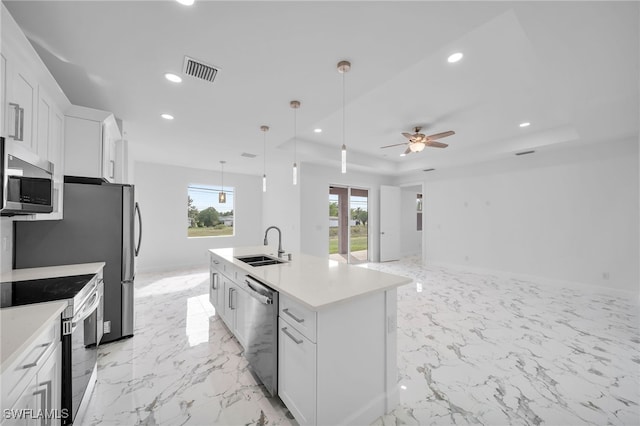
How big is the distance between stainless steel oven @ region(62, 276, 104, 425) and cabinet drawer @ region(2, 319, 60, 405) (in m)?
0.12

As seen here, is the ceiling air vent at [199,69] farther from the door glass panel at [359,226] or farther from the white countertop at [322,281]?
the door glass panel at [359,226]

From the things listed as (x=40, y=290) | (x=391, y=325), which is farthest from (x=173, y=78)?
(x=391, y=325)

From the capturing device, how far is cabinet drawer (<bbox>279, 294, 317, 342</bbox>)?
1.38 m

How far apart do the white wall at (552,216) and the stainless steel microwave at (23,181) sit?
690 centimetres

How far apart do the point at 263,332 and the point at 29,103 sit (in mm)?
2356

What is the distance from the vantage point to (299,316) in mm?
1496

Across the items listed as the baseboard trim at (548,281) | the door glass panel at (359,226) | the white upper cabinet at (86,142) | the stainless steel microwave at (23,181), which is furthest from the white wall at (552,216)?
the stainless steel microwave at (23,181)

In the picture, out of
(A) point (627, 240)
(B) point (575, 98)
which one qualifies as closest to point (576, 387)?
(B) point (575, 98)

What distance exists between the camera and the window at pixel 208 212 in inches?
252

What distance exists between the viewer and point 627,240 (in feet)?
12.8

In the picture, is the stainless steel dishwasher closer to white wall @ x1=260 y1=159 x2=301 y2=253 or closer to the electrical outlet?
the electrical outlet

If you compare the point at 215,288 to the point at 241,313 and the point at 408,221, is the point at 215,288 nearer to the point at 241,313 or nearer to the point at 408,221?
the point at 241,313

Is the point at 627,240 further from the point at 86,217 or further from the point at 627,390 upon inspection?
the point at 86,217

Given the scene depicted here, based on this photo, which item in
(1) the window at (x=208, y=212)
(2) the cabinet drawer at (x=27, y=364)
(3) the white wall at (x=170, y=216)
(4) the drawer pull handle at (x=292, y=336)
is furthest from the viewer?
(1) the window at (x=208, y=212)
